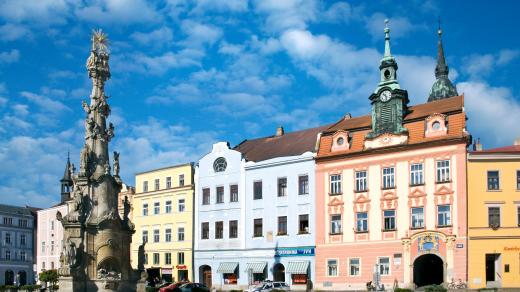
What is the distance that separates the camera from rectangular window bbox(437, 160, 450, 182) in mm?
49125

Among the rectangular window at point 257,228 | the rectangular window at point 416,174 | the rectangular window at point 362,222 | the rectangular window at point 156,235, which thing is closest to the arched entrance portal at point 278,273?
the rectangular window at point 257,228

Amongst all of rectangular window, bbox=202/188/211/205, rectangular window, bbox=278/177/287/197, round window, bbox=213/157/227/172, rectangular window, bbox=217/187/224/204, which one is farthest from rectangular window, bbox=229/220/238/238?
rectangular window, bbox=278/177/287/197

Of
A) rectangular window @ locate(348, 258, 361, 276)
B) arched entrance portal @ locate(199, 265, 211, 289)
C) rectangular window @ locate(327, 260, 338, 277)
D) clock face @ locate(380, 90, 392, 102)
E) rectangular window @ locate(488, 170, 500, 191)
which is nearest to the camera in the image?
rectangular window @ locate(488, 170, 500, 191)

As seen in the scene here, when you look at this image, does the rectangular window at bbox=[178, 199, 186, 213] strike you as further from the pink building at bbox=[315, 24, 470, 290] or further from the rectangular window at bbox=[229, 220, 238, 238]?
the pink building at bbox=[315, 24, 470, 290]

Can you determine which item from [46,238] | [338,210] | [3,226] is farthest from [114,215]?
[3,226]

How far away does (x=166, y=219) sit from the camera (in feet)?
227

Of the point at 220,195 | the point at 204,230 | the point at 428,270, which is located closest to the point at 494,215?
the point at 428,270

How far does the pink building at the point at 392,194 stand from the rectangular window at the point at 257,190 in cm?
641

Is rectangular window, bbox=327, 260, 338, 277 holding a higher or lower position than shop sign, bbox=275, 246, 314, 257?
lower

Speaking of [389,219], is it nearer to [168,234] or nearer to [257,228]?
[257,228]

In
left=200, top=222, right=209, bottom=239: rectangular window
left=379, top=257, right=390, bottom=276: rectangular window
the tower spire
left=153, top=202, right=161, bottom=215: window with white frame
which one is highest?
the tower spire

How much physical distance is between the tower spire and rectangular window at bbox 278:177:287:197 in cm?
3482

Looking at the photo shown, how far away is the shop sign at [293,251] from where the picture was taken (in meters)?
55.9

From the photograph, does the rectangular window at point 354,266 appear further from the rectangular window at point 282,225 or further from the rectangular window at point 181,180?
the rectangular window at point 181,180
